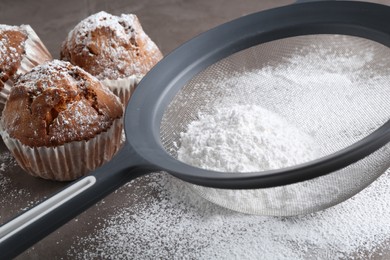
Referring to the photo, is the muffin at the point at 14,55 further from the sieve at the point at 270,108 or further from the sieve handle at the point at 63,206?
the sieve handle at the point at 63,206

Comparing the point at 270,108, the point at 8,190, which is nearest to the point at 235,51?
the point at 270,108

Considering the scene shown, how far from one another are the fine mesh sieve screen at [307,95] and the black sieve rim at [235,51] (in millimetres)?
26

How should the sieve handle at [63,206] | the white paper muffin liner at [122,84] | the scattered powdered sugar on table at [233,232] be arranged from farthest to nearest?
the white paper muffin liner at [122,84] < the scattered powdered sugar on table at [233,232] < the sieve handle at [63,206]

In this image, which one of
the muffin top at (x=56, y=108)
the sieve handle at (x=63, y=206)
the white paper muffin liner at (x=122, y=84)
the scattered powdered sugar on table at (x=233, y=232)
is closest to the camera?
the sieve handle at (x=63, y=206)

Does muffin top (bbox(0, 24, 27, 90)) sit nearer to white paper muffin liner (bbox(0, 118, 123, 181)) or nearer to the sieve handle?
white paper muffin liner (bbox(0, 118, 123, 181))

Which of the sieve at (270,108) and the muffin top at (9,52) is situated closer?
the sieve at (270,108)

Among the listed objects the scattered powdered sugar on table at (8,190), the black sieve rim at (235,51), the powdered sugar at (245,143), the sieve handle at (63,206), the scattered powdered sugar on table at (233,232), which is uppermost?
the black sieve rim at (235,51)

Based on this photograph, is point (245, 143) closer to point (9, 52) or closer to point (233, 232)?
point (233, 232)

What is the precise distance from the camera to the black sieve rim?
979 mm

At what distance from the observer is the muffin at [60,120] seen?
4.00 ft

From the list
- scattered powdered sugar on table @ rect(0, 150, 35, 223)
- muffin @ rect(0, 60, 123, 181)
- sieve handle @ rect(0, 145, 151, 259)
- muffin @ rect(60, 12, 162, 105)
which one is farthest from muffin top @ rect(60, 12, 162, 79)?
sieve handle @ rect(0, 145, 151, 259)

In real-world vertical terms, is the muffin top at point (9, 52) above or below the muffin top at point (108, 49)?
below

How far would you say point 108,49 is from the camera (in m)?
1.38

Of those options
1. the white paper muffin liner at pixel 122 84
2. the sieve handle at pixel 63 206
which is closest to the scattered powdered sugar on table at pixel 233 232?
the sieve handle at pixel 63 206
